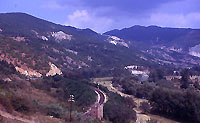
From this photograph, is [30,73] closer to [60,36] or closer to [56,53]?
[56,53]

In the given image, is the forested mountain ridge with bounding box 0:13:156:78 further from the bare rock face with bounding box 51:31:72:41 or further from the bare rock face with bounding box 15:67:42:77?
the bare rock face with bounding box 15:67:42:77

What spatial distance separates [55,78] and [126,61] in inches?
3377

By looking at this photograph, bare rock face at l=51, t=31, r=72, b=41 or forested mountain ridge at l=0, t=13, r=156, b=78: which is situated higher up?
bare rock face at l=51, t=31, r=72, b=41

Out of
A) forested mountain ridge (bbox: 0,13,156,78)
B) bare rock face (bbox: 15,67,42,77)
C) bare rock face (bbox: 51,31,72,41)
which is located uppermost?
bare rock face (bbox: 51,31,72,41)

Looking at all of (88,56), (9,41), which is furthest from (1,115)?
(88,56)

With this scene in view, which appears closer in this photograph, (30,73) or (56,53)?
(30,73)

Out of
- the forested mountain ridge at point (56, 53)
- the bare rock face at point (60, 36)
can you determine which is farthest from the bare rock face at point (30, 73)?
the bare rock face at point (60, 36)

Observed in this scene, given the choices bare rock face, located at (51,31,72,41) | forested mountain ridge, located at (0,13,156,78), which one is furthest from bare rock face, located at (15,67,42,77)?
bare rock face, located at (51,31,72,41)

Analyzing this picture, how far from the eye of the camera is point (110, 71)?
327 feet

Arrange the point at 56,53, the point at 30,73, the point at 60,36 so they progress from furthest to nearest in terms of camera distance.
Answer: the point at 60,36 → the point at 56,53 → the point at 30,73

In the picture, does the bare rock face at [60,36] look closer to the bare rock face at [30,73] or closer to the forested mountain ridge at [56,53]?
the forested mountain ridge at [56,53]

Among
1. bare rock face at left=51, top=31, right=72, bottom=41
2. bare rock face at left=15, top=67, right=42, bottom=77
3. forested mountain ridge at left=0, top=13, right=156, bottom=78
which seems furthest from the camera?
bare rock face at left=51, top=31, right=72, bottom=41

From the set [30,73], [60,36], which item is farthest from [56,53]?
[60,36]

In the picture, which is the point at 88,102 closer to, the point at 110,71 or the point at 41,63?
the point at 41,63
